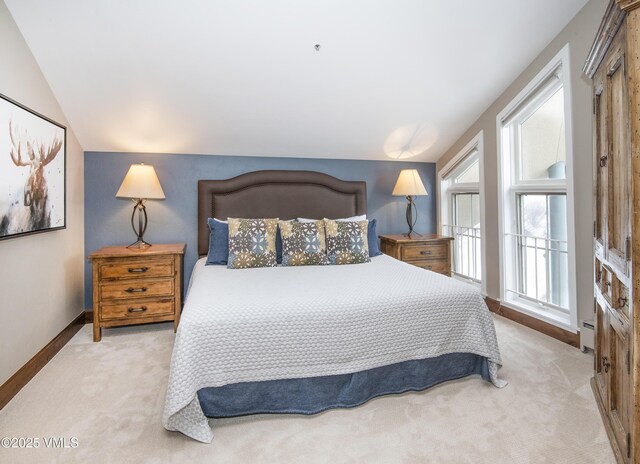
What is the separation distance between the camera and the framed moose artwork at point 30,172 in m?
2.09

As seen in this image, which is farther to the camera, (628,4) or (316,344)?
(316,344)

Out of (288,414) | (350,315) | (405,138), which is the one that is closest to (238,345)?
(288,414)

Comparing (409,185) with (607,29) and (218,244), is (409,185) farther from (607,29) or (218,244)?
(607,29)

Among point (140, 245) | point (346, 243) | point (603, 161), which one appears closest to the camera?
point (603, 161)

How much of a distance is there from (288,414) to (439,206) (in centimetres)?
327

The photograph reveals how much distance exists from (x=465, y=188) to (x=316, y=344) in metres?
2.94

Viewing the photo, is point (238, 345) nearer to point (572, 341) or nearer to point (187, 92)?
point (187, 92)

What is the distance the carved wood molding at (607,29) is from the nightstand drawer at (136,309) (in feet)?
10.9

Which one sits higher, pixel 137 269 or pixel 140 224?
pixel 140 224

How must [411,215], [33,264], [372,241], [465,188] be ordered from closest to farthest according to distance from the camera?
[33,264], [372,241], [465,188], [411,215]

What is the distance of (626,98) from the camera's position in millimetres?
1356

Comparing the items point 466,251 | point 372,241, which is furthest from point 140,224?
point 466,251

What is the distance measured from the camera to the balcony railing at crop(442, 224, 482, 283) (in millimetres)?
4020

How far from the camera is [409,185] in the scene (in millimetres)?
3859
